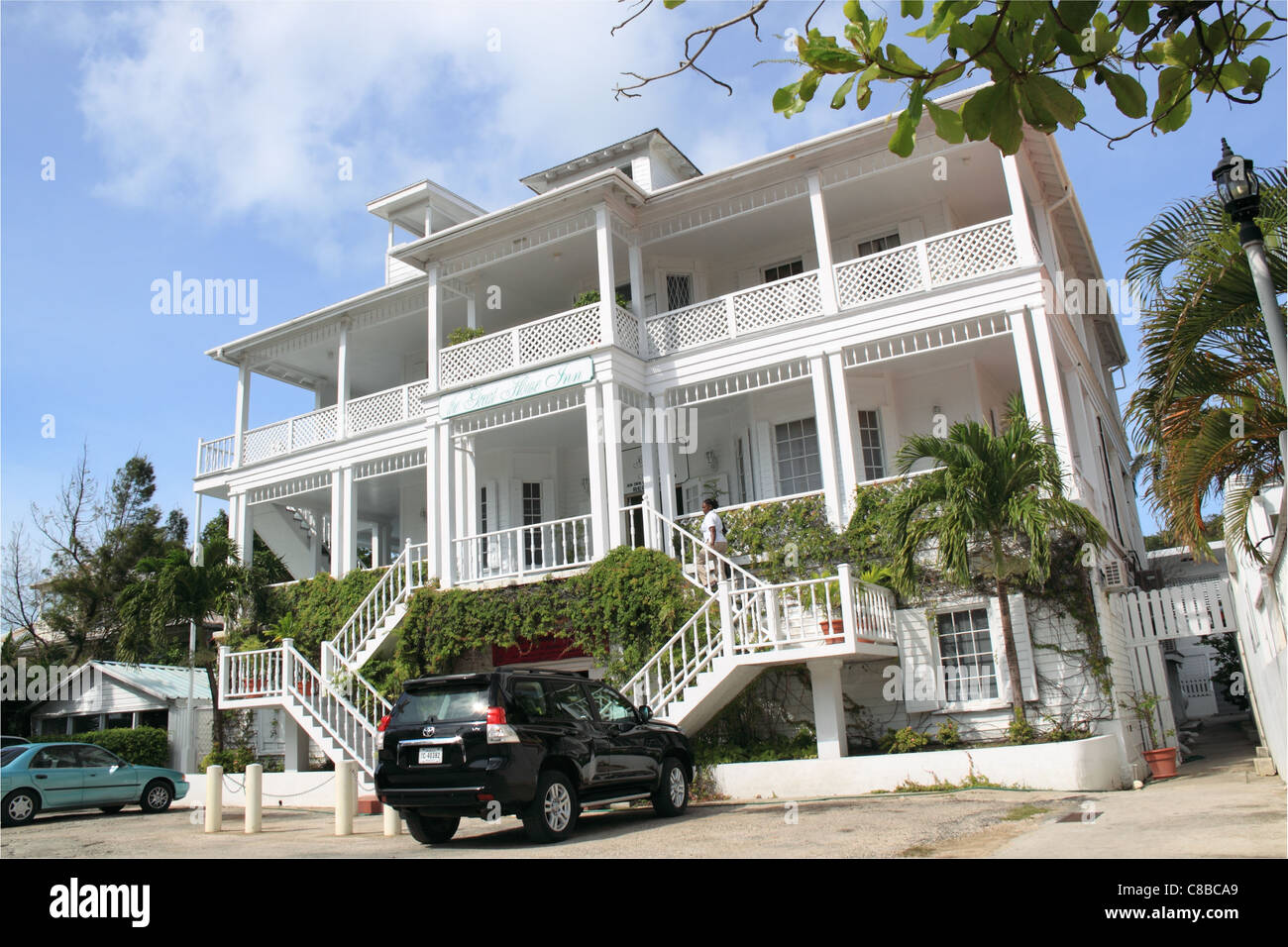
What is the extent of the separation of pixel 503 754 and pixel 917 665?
782cm

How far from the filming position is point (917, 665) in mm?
14375

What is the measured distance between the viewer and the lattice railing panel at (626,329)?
1770 centimetres

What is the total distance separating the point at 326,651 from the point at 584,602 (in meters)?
4.76

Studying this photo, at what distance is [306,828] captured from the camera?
12.9m

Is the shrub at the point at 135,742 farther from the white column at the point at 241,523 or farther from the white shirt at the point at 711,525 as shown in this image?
the white shirt at the point at 711,525

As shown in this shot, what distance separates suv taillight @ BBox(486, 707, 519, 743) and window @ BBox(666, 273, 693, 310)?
1285cm

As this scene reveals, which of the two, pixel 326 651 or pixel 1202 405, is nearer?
pixel 1202 405

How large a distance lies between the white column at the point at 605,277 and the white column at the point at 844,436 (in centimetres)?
394

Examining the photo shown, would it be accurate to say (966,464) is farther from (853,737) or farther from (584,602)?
(584,602)

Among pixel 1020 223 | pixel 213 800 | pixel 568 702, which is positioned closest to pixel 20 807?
pixel 213 800

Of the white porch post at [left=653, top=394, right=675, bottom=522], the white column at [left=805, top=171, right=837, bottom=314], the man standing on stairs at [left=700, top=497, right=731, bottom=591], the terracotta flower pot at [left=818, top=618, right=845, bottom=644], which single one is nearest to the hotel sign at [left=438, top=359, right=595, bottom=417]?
the white porch post at [left=653, top=394, right=675, bottom=522]

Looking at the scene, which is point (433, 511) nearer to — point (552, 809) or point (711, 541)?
point (711, 541)

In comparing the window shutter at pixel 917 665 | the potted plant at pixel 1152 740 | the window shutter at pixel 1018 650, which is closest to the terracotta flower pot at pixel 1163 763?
the potted plant at pixel 1152 740
